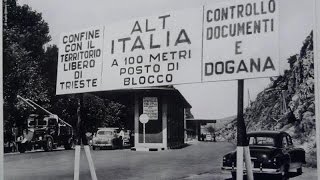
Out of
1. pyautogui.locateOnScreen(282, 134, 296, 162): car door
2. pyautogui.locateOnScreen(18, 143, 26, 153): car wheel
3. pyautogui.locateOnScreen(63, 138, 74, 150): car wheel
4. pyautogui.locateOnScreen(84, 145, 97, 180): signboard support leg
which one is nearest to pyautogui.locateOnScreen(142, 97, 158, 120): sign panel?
pyautogui.locateOnScreen(84, 145, 97, 180): signboard support leg

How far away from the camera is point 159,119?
398 cm

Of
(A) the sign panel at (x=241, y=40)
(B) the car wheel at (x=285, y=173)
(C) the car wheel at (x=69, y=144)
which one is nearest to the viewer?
(A) the sign panel at (x=241, y=40)

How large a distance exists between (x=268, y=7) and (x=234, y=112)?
0.87 metres

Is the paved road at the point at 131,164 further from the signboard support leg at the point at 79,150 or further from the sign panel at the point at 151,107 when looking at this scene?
the sign panel at the point at 151,107

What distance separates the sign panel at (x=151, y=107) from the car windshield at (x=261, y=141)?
37.6 inches

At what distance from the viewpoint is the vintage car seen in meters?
3.29

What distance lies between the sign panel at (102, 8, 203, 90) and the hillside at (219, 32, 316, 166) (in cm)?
62

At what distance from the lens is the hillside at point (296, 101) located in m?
3.13

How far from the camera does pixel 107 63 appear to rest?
3.97 meters

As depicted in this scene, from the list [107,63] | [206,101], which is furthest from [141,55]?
[206,101]

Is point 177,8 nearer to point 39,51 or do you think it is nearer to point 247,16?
point 247,16

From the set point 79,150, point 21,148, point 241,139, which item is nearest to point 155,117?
point 79,150

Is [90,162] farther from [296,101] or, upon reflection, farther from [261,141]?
[296,101]

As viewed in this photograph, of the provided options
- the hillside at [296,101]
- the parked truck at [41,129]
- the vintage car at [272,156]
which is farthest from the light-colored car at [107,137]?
the hillside at [296,101]
